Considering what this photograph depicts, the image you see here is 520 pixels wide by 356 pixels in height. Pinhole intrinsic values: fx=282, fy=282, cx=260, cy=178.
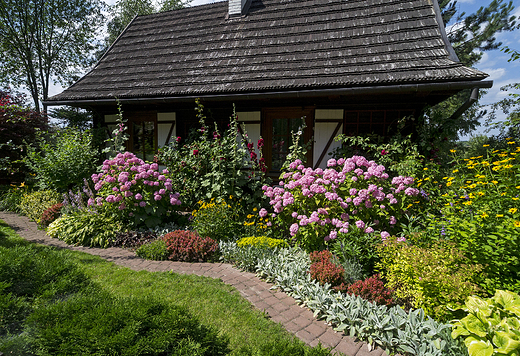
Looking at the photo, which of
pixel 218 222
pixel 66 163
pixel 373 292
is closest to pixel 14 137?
pixel 66 163

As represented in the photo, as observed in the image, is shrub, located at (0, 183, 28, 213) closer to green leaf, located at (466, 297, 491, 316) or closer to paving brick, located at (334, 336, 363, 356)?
paving brick, located at (334, 336, 363, 356)

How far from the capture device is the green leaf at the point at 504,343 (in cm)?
181

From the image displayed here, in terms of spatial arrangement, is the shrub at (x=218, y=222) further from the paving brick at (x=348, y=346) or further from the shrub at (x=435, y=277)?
the shrub at (x=435, y=277)

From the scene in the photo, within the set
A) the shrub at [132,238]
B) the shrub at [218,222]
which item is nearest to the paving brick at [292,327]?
the shrub at [218,222]

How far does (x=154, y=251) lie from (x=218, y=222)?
1.16 meters

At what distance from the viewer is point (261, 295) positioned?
3.43 m

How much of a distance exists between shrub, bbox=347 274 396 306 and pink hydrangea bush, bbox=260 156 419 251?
78 cm

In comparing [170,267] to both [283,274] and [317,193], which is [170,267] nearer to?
[283,274]

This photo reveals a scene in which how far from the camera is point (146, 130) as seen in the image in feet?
27.8

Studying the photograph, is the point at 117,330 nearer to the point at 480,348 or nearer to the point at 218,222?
the point at 480,348

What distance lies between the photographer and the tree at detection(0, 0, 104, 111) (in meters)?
15.7

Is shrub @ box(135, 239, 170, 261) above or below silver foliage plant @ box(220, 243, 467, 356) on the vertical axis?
below

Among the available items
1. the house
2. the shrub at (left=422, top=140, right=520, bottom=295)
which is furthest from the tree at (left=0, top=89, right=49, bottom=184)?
the shrub at (left=422, top=140, right=520, bottom=295)

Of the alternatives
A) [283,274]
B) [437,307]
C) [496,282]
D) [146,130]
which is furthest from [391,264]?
[146,130]
